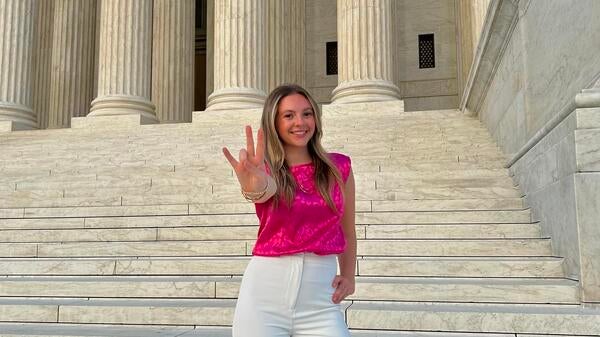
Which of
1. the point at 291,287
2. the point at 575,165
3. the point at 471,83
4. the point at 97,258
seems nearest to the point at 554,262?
the point at 575,165

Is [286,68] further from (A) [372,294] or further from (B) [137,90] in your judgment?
(A) [372,294]

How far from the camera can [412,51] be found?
3538 centimetres

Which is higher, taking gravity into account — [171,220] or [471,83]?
[471,83]

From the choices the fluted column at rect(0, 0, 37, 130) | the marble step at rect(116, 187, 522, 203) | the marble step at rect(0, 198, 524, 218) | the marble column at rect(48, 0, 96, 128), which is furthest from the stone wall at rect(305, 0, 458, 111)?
the marble step at rect(0, 198, 524, 218)

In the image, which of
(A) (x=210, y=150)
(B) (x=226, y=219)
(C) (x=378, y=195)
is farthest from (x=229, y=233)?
(A) (x=210, y=150)

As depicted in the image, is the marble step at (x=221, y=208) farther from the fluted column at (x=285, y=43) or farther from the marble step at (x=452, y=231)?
the fluted column at (x=285, y=43)

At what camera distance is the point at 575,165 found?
6.90 metres

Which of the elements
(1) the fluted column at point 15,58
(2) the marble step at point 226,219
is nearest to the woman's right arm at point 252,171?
(2) the marble step at point 226,219

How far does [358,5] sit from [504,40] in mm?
11665

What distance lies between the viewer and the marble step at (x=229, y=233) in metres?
9.23

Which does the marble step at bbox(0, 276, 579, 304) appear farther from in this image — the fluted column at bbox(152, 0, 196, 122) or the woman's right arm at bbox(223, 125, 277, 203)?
the fluted column at bbox(152, 0, 196, 122)

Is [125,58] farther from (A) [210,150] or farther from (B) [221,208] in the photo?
(B) [221,208]

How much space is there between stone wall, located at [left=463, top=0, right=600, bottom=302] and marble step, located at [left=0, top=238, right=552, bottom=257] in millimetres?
605

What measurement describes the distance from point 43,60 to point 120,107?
11.7 meters
